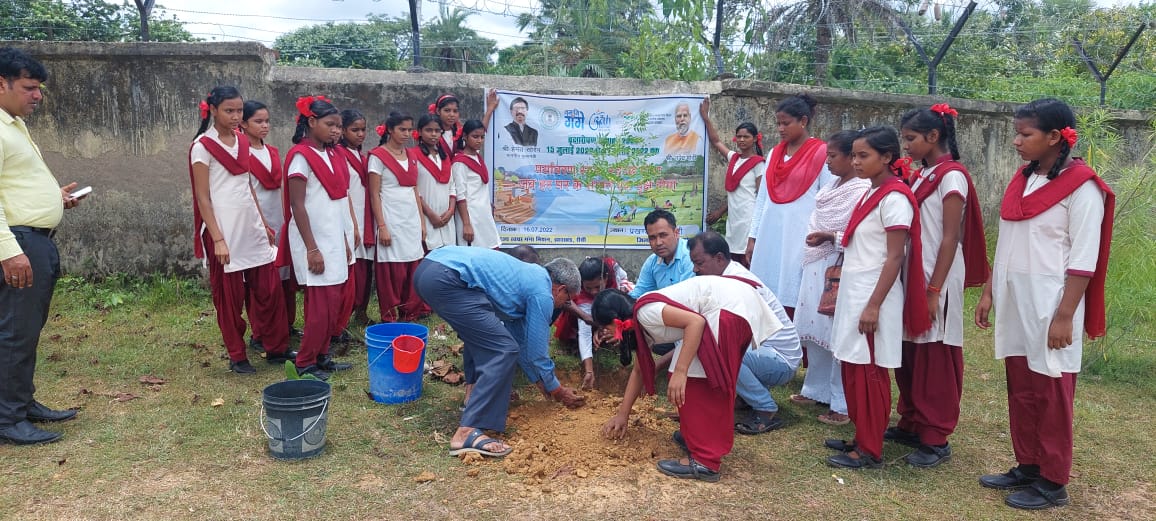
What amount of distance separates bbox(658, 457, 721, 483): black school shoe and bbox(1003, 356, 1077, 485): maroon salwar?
1.37 m

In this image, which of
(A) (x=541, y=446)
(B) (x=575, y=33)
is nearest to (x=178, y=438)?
(A) (x=541, y=446)

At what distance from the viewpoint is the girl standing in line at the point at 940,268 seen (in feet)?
11.6

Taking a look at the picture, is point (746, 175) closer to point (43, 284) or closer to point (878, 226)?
point (878, 226)

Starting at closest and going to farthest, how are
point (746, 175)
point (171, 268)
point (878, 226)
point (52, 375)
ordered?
point (878, 226) < point (52, 375) < point (746, 175) < point (171, 268)

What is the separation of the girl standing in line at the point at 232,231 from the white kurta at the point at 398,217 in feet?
3.29

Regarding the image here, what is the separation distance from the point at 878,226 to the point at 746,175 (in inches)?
107

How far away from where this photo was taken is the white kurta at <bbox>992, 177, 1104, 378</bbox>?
119 inches

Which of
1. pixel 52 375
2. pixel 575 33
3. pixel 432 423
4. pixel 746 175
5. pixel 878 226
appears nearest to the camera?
pixel 878 226

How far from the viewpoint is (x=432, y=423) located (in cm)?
403

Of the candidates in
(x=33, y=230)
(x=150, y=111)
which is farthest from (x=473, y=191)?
(x=33, y=230)

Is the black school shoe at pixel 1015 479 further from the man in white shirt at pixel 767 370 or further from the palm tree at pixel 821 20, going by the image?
the palm tree at pixel 821 20

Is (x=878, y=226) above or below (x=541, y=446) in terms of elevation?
above

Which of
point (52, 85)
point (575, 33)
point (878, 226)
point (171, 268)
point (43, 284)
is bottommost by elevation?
point (171, 268)

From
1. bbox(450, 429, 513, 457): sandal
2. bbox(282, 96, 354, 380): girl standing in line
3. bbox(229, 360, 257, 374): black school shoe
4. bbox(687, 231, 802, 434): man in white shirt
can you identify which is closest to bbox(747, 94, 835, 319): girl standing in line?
bbox(687, 231, 802, 434): man in white shirt
